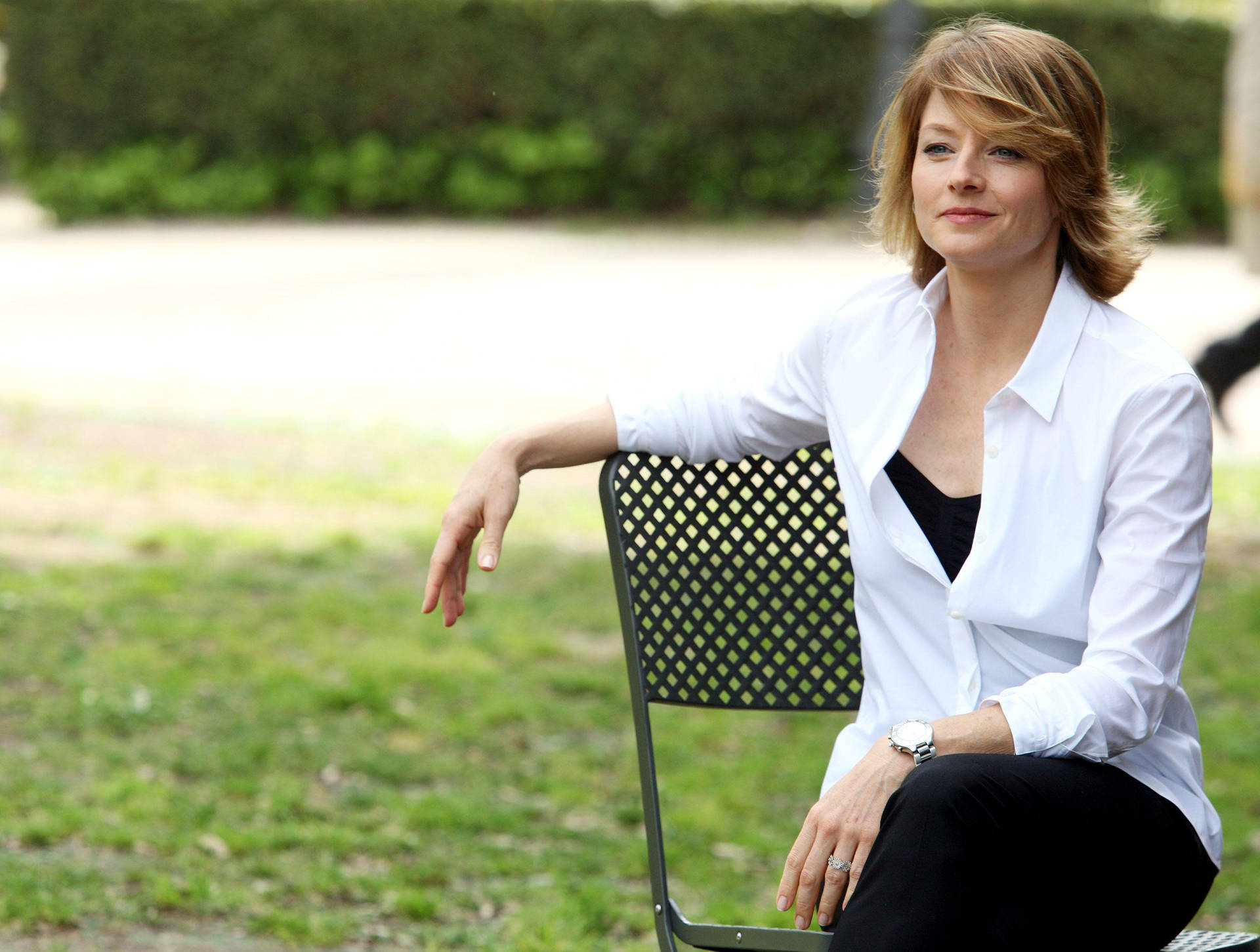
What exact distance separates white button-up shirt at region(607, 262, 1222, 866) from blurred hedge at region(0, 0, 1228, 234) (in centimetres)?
1584

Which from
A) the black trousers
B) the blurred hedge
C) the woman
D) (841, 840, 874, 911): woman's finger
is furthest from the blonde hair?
the blurred hedge

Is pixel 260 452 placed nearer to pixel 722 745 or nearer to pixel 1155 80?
pixel 722 745

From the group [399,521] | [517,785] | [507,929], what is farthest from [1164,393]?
[399,521]

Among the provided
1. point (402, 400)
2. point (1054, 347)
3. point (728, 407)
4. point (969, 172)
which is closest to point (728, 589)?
point (728, 407)

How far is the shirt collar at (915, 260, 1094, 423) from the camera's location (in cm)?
215

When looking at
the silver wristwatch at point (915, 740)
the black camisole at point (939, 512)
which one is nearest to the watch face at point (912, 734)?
the silver wristwatch at point (915, 740)

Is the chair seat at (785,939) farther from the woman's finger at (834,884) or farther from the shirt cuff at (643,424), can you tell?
the shirt cuff at (643,424)

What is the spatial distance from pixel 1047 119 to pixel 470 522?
1.01 m

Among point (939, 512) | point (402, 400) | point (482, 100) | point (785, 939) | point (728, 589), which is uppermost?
point (939, 512)

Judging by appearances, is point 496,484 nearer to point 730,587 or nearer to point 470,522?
point 470,522

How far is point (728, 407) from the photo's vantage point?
2453mm

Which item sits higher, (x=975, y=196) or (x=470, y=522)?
(x=975, y=196)

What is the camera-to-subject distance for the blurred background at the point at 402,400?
369cm

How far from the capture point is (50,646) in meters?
4.93
